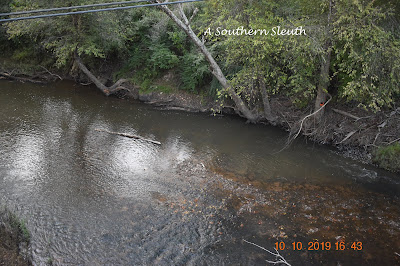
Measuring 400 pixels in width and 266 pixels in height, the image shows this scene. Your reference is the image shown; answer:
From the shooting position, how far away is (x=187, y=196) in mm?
8109

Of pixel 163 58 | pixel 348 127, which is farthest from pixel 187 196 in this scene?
pixel 163 58

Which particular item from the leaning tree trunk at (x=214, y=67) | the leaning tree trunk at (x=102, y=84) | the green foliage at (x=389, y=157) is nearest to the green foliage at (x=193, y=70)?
the leaning tree trunk at (x=214, y=67)

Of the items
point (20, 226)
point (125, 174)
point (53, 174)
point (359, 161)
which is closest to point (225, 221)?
point (125, 174)

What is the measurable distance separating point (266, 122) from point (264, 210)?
6554 mm

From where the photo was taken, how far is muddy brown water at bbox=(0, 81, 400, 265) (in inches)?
249

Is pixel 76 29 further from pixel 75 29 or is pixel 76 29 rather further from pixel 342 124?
pixel 342 124

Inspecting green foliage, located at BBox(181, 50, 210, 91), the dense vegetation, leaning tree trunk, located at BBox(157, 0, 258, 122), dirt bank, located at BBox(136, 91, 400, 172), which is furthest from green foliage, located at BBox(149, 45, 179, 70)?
dirt bank, located at BBox(136, 91, 400, 172)

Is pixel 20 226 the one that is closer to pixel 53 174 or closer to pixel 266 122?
pixel 53 174

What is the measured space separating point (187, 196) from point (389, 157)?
22.0ft

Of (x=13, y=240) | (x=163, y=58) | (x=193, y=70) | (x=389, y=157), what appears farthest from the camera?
(x=163, y=58)

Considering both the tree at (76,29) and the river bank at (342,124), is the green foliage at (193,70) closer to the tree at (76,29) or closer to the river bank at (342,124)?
the river bank at (342,124)

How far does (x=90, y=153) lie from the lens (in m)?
10.2

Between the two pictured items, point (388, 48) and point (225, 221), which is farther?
point (388, 48)

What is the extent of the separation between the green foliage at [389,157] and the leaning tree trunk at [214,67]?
4.99 m
